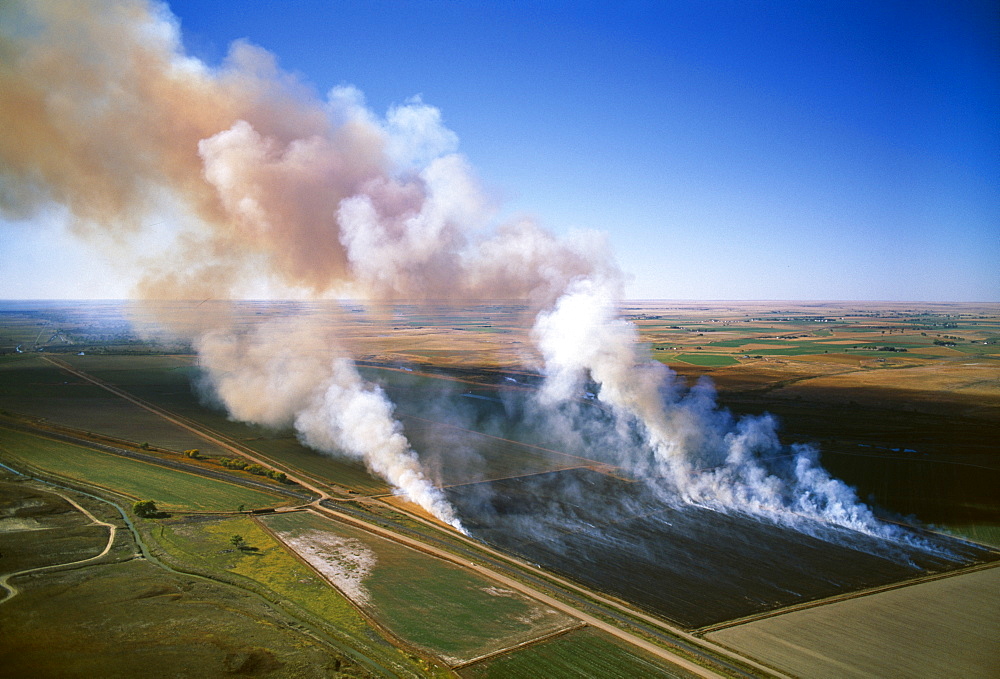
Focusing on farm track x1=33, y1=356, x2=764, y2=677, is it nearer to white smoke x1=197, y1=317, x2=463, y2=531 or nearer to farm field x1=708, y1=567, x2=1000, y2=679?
farm field x1=708, y1=567, x2=1000, y2=679

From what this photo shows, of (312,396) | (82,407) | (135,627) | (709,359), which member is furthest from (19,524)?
(709,359)

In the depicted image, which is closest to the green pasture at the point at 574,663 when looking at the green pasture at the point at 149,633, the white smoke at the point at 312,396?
the green pasture at the point at 149,633

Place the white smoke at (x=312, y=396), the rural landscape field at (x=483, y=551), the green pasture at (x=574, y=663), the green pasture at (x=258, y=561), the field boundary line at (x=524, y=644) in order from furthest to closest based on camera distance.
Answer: the white smoke at (x=312, y=396) < the green pasture at (x=258, y=561) < the rural landscape field at (x=483, y=551) < the field boundary line at (x=524, y=644) < the green pasture at (x=574, y=663)

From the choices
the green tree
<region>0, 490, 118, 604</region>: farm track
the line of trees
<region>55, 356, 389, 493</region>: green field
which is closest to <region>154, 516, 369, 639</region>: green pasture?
the green tree

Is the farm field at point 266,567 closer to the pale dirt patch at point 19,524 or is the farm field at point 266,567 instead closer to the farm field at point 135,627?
the farm field at point 135,627

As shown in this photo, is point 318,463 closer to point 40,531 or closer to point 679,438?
point 40,531
